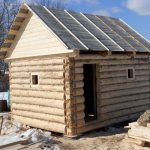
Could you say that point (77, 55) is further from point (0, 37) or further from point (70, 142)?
Answer: point (0, 37)

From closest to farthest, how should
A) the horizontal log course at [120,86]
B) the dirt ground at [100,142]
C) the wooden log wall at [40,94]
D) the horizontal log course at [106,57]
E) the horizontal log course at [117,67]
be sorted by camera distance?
the dirt ground at [100,142], the horizontal log course at [106,57], the wooden log wall at [40,94], the horizontal log course at [117,67], the horizontal log course at [120,86]

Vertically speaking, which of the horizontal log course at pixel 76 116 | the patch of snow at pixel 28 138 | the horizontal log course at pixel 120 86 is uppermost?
the horizontal log course at pixel 120 86

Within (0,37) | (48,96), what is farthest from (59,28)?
(0,37)

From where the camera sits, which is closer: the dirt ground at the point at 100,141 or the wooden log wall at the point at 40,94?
the dirt ground at the point at 100,141

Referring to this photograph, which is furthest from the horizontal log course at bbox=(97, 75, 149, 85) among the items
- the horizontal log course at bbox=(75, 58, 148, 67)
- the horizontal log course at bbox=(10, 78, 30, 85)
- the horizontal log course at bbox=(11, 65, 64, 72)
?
the horizontal log course at bbox=(10, 78, 30, 85)

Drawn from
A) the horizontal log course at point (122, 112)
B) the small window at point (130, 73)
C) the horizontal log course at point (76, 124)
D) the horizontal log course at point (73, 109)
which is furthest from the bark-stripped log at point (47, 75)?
the small window at point (130, 73)

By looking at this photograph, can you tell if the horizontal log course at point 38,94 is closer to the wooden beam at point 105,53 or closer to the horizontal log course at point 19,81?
the horizontal log course at point 19,81

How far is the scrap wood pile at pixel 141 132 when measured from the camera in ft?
35.5

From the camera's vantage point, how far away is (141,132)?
10945 mm

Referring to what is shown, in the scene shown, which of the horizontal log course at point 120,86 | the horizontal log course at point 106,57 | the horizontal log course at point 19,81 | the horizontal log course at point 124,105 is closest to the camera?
the horizontal log course at point 106,57

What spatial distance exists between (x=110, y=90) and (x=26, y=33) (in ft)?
13.2

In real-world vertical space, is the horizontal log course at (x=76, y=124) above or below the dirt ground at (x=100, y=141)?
above

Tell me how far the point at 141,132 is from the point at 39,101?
184 inches

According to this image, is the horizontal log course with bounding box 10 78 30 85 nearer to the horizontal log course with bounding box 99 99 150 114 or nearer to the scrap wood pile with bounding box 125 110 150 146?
the horizontal log course with bounding box 99 99 150 114
